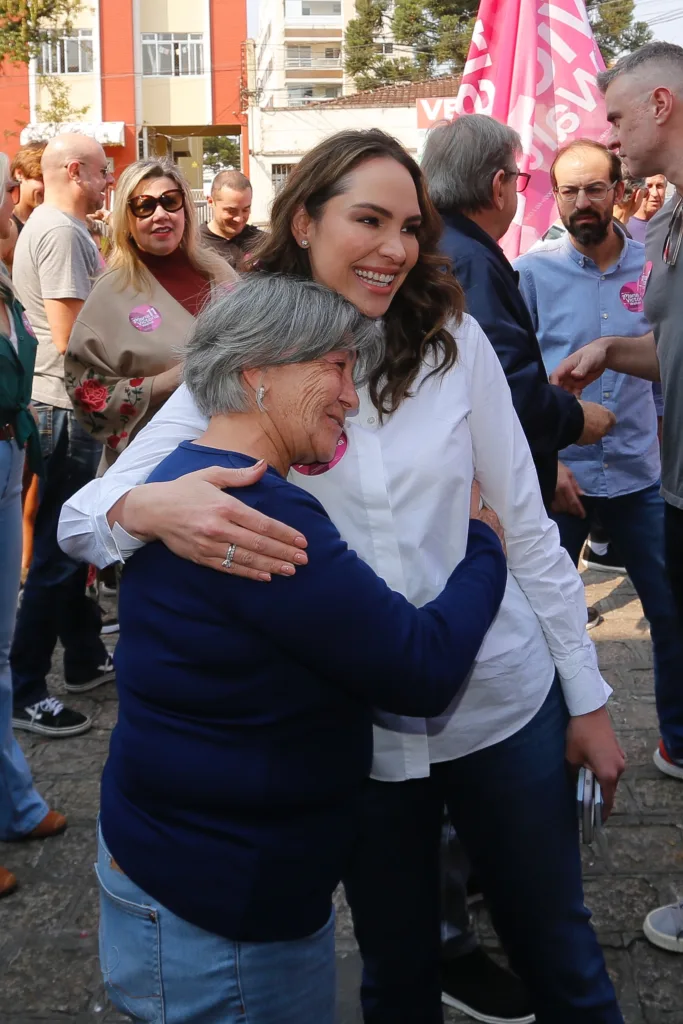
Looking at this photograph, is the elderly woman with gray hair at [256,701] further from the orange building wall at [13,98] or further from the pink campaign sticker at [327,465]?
the orange building wall at [13,98]

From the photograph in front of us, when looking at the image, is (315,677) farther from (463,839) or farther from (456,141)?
(456,141)

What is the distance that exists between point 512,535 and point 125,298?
7.58ft

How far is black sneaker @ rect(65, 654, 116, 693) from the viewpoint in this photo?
4895mm

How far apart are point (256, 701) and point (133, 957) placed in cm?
49

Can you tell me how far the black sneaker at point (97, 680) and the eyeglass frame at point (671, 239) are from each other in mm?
3028

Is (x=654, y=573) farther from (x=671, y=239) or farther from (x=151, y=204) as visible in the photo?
(x=151, y=204)

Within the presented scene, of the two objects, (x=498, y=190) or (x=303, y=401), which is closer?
(x=303, y=401)

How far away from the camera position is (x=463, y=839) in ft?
6.86

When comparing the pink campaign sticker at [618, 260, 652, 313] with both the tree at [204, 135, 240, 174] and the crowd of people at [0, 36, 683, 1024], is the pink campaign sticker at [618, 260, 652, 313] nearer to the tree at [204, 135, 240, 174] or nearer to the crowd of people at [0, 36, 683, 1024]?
the crowd of people at [0, 36, 683, 1024]

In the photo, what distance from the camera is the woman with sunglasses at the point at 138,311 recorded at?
378 centimetres

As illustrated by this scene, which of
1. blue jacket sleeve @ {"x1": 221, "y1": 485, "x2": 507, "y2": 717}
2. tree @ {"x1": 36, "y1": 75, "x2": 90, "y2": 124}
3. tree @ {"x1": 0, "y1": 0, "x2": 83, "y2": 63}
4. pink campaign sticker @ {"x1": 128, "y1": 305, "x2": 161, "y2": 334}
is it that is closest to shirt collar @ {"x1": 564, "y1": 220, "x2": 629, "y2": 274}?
pink campaign sticker @ {"x1": 128, "y1": 305, "x2": 161, "y2": 334}

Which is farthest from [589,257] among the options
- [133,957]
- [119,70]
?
[119,70]

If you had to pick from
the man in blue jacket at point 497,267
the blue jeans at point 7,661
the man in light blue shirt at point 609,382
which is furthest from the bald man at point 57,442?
the man in blue jacket at point 497,267

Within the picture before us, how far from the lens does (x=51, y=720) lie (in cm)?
443
